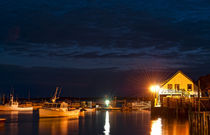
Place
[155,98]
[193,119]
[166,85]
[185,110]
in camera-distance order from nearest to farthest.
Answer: [193,119] < [185,110] < [155,98] < [166,85]

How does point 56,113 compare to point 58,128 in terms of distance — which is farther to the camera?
point 56,113

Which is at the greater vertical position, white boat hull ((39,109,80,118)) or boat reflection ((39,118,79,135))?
white boat hull ((39,109,80,118))

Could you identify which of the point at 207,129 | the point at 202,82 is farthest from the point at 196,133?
the point at 202,82

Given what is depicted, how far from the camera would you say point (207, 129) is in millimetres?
29500

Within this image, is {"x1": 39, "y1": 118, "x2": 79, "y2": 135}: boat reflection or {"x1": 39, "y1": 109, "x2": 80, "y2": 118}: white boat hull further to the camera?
{"x1": 39, "y1": 109, "x2": 80, "y2": 118}: white boat hull

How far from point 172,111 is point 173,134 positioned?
1870cm

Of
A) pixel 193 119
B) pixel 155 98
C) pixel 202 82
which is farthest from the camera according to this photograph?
pixel 202 82

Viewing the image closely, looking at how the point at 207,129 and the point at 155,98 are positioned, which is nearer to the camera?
the point at 207,129

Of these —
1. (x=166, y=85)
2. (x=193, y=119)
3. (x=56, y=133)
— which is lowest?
(x=56, y=133)

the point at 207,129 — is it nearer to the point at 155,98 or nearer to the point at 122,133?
the point at 122,133

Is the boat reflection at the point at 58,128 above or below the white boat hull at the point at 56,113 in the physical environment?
below

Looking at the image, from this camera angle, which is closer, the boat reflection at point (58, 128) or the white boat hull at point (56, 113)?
the boat reflection at point (58, 128)

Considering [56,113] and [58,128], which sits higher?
[56,113]

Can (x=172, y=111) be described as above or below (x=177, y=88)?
below
